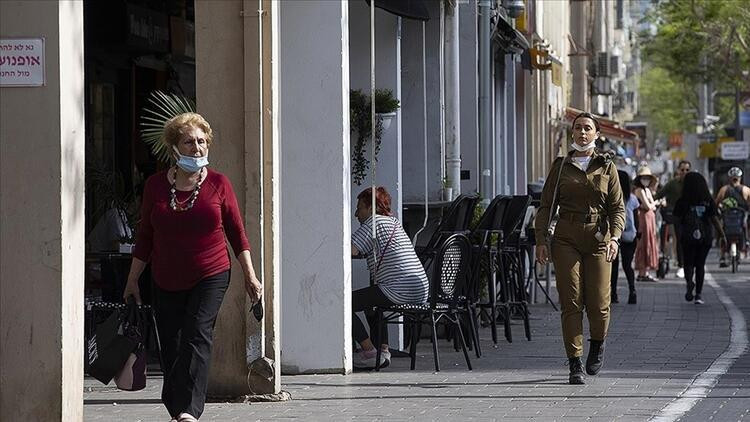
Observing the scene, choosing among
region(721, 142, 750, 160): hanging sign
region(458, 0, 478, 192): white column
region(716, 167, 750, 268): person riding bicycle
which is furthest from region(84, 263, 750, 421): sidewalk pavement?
region(721, 142, 750, 160): hanging sign

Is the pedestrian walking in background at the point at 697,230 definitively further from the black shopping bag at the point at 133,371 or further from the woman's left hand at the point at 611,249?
the black shopping bag at the point at 133,371

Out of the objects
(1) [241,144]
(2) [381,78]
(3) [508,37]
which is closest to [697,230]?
(3) [508,37]

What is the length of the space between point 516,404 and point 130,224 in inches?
161

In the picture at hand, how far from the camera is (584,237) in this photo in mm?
12539

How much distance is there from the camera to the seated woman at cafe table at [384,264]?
13.6 metres

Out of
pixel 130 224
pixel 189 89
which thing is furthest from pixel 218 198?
pixel 189 89

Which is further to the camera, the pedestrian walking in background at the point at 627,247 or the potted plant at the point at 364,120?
the pedestrian walking in background at the point at 627,247

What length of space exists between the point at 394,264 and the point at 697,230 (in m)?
9.38

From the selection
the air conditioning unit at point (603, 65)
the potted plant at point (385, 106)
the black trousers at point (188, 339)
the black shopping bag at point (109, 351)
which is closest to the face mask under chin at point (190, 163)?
the black trousers at point (188, 339)

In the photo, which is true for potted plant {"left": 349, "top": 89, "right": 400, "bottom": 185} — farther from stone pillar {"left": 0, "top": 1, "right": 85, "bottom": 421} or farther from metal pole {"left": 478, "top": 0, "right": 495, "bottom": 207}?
stone pillar {"left": 0, "top": 1, "right": 85, "bottom": 421}

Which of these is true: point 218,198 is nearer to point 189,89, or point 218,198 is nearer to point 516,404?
point 516,404

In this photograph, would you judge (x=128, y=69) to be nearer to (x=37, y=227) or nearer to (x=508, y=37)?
(x=508, y=37)

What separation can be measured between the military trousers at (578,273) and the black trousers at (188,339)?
3.51m

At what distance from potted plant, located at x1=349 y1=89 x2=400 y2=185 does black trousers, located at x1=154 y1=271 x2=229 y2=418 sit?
5.43 meters
